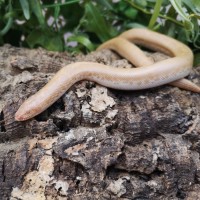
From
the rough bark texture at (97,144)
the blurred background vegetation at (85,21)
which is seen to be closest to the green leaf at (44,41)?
the blurred background vegetation at (85,21)

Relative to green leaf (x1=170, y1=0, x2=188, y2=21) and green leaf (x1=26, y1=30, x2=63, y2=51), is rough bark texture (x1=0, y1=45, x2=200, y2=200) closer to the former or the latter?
green leaf (x1=170, y1=0, x2=188, y2=21)

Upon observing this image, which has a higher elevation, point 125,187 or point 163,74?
point 163,74

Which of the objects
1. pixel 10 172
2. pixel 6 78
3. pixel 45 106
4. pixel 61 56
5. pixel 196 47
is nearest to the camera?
pixel 10 172

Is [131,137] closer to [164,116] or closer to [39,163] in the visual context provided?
[164,116]

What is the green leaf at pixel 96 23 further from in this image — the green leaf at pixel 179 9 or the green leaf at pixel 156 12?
the green leaf at pixel 179 9

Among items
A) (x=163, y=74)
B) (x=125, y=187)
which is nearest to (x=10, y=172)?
(x=125, y=187)

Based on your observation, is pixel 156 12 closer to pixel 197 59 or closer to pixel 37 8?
pixel 197 59

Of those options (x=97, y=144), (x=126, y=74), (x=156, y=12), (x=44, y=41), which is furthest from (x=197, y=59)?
(x=97, y=144)
